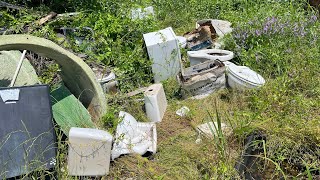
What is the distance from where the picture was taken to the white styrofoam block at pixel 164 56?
18.5 feet

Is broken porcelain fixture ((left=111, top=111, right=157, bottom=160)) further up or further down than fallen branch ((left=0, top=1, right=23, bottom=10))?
further down

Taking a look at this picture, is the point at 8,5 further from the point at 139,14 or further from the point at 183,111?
the point at 183,111

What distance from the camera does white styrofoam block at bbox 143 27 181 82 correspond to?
565 centimetres

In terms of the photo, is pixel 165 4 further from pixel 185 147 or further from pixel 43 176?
pixel 43 176

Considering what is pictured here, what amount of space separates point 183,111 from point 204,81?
51 cm

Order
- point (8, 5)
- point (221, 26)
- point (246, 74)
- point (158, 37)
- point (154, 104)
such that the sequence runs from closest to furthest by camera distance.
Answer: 1. point (154, 104)
2. point (246, 74)
3. point (158, 37)
4. point (8, 5)
5. point (221, 26)

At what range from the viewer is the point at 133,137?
4371mm

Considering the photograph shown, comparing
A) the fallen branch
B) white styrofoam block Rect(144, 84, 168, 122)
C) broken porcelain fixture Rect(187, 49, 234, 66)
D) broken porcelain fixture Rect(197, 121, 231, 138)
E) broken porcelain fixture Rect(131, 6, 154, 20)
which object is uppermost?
the fallen branch

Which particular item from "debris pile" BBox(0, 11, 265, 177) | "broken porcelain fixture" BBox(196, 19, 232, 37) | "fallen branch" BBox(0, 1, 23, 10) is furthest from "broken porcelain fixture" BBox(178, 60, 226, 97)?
"fallen branch" BBox(0, 1, 23, 10)

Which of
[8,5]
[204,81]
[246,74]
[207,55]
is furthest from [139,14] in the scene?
[246,74]

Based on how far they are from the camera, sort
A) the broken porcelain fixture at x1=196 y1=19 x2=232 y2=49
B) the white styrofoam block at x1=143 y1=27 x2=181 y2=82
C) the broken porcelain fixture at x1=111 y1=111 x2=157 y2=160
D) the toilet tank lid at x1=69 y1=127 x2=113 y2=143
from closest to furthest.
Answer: the toilet tank lid at x1=69 y1=127 x2=113 y2=143, the broken porcelain fixture at x1=111 y1=111 x2=157 y2=160, the white styrofoam block at x1=143 y1=27 x2=181 y2=82, the broken porcelain fixture at x1=196 y1=19 x2=232 y2=49

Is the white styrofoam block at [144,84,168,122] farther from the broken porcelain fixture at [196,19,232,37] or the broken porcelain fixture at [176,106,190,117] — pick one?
the broken porcelain fixture at [196,19,232,37]

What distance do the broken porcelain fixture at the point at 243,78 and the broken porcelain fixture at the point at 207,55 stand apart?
413mm

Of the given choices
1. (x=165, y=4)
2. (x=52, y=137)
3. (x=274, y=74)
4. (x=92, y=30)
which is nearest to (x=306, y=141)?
(x=274, y=74)
